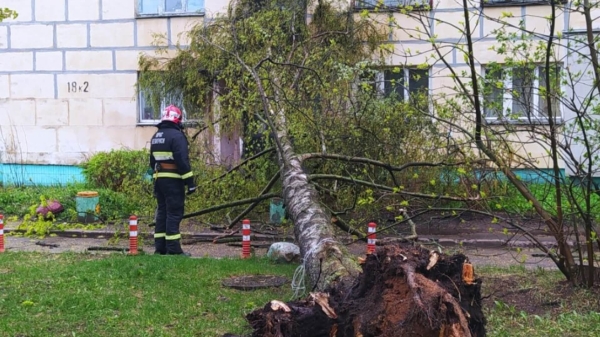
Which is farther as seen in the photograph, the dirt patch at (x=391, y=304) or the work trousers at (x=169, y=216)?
the work trousers at (x=169, y=216)

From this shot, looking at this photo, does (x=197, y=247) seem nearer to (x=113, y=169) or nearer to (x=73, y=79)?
(x=113, y=169)

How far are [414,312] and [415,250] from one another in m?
0.60

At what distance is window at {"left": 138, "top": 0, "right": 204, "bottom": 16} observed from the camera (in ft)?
47.4

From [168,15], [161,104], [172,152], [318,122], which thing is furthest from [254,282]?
[168,15]

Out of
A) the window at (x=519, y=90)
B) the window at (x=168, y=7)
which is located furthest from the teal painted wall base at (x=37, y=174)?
the window at (x=519, y=90)

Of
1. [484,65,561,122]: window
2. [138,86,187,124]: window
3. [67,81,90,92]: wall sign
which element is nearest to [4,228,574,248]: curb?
[484,65,561,122]: window

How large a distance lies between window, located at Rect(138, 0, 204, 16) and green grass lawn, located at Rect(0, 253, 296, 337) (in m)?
7.95

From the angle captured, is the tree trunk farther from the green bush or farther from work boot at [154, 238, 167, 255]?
the green bush

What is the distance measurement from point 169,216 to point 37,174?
325 inches

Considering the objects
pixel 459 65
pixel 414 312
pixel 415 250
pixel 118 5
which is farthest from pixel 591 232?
pixel 118 5

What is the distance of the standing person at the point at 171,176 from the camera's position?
806cm

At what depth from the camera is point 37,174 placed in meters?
15.0

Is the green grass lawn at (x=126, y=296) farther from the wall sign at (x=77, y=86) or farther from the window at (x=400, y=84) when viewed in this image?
the wall sign at (x=77, y=86)

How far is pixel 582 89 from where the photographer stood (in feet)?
37.4
